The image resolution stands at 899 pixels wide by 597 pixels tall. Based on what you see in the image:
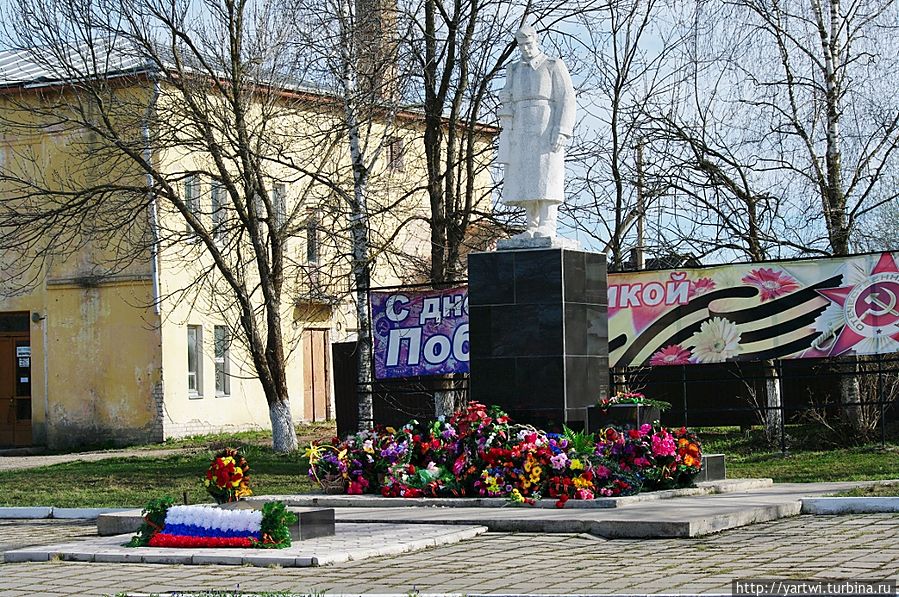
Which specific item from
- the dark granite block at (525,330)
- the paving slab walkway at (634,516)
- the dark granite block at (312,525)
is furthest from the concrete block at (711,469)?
the dark granite block at (312,525)

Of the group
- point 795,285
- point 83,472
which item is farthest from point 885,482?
point 83,472

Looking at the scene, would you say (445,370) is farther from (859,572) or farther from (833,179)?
(859,572)

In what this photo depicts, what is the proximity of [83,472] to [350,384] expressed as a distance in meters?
6.90

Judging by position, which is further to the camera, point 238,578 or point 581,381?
point 581,381

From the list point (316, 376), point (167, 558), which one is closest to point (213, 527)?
point (167, 558)

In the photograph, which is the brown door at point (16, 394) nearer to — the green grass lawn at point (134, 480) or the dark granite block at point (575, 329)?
the green grass lawn at point (134, 480)

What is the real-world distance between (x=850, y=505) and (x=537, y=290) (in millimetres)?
4056

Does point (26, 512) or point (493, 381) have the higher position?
point (493, 381)

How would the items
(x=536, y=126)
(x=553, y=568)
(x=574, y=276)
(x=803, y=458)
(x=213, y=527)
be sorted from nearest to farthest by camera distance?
(x=553, y=568) < (x=213, y=527) < (x=574, y=276) < (x=536, y=126) < (x=803, y=458)

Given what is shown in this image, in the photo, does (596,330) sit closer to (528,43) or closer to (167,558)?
(528,43)

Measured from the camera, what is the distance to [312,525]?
37.1ft

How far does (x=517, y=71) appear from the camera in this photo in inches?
598

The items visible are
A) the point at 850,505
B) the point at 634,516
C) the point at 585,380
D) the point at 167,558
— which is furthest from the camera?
the point at 585,380

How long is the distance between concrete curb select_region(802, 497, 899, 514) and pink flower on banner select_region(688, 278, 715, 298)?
299 inches
